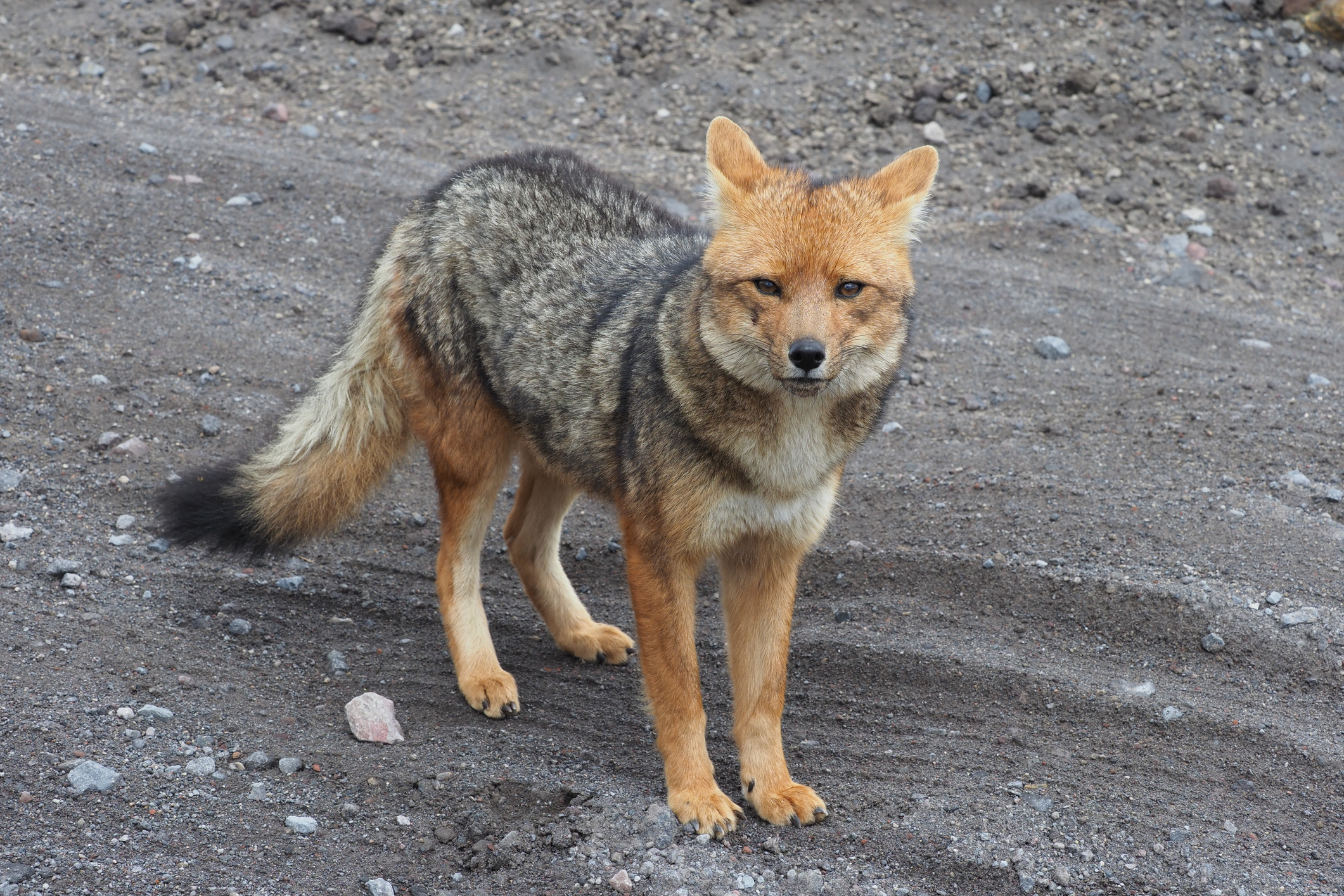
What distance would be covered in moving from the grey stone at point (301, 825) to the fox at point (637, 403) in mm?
1086

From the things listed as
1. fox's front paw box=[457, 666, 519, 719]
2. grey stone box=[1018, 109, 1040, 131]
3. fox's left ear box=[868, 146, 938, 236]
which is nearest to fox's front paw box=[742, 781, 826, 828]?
fox's front paw box=[457, 666, 519, 719]

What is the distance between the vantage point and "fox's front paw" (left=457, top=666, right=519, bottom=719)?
16.8 ft

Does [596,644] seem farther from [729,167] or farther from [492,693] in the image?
[729,167]

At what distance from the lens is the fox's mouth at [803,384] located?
3873 millimetres

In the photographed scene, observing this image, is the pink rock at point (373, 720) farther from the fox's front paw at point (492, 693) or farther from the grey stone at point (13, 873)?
the grey stone at point (13, 873)

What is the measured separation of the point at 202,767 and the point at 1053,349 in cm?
616

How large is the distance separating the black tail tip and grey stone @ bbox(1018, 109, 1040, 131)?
7967 mm

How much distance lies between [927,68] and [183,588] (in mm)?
8466

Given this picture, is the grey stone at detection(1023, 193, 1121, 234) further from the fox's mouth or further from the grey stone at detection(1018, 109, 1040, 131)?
the fox's mouth

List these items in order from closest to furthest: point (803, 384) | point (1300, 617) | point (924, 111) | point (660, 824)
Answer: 1. point (803, 384)
2. point (660, 824)
3. point (1300, 617)
4. point (924, 111)

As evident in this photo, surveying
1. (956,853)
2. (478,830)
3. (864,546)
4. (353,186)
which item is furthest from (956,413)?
(353,186)

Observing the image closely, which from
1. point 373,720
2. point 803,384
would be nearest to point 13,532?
point 373,720

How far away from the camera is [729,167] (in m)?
4.44

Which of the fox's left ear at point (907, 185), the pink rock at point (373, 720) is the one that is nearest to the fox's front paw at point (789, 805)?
the pink rock at point (373, 720)
